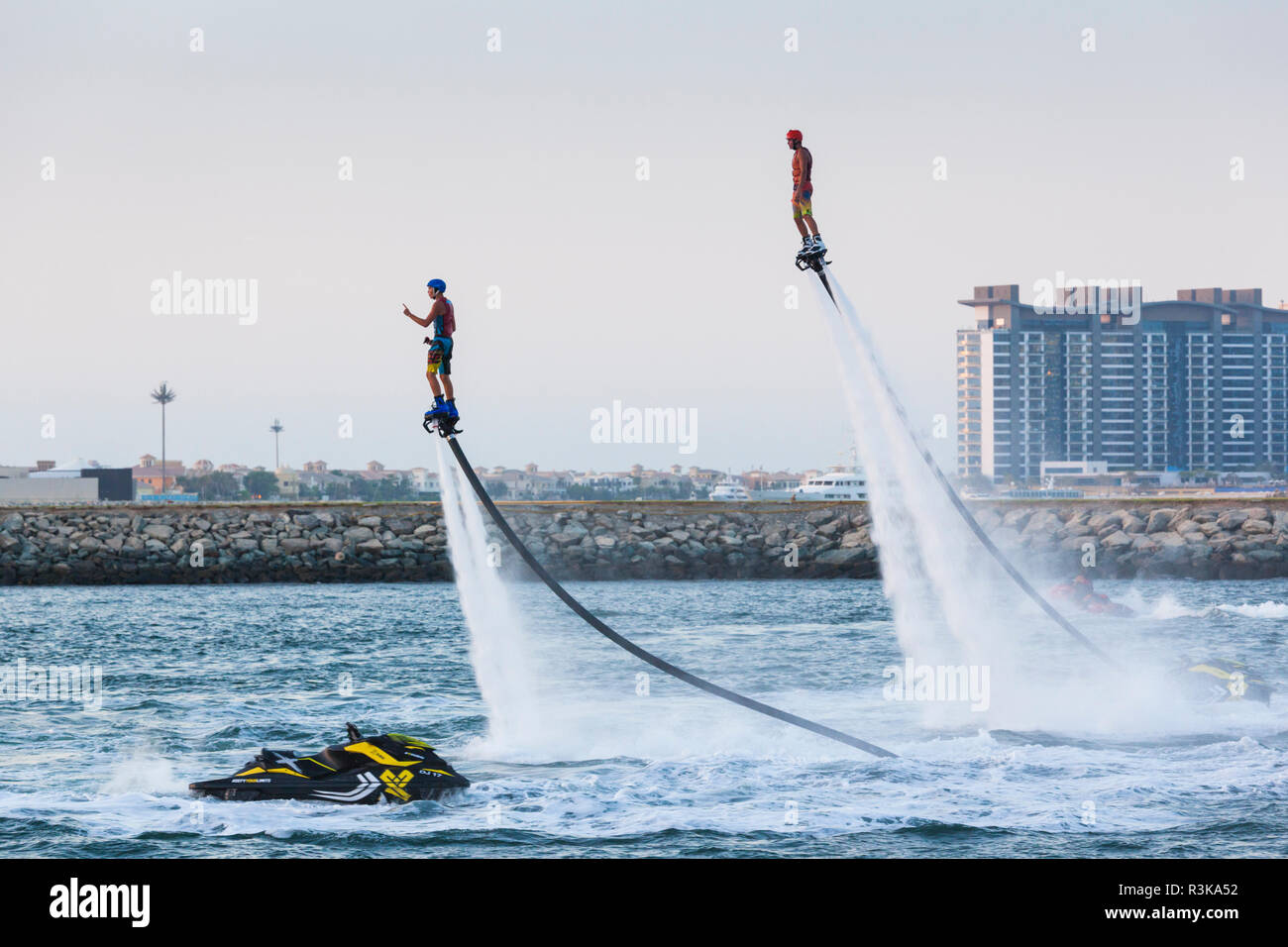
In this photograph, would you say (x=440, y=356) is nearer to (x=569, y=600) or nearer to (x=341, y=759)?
(x=569, y=600)

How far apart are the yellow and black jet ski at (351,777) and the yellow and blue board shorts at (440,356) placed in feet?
20.1

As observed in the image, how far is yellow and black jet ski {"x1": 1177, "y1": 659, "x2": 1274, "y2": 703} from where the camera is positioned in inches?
1235

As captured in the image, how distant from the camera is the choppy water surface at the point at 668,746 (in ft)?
66.7

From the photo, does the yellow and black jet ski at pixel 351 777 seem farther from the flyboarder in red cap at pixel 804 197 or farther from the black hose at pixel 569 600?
the flyboarder in red cap at pixel 804 197

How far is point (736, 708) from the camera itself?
110ft

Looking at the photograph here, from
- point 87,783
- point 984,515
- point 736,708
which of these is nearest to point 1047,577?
point 984,515

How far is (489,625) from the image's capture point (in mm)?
27469

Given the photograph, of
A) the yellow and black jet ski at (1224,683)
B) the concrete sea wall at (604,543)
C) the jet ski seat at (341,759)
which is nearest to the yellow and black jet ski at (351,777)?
the jet ski seat at (341,759)

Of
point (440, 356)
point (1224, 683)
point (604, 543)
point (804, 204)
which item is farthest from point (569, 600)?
point (604, 543)

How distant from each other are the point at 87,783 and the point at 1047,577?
55.3 m

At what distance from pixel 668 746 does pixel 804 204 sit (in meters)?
12.3

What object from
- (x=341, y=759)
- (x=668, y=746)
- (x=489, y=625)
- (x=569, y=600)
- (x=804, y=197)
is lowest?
(x=668, y=746)
